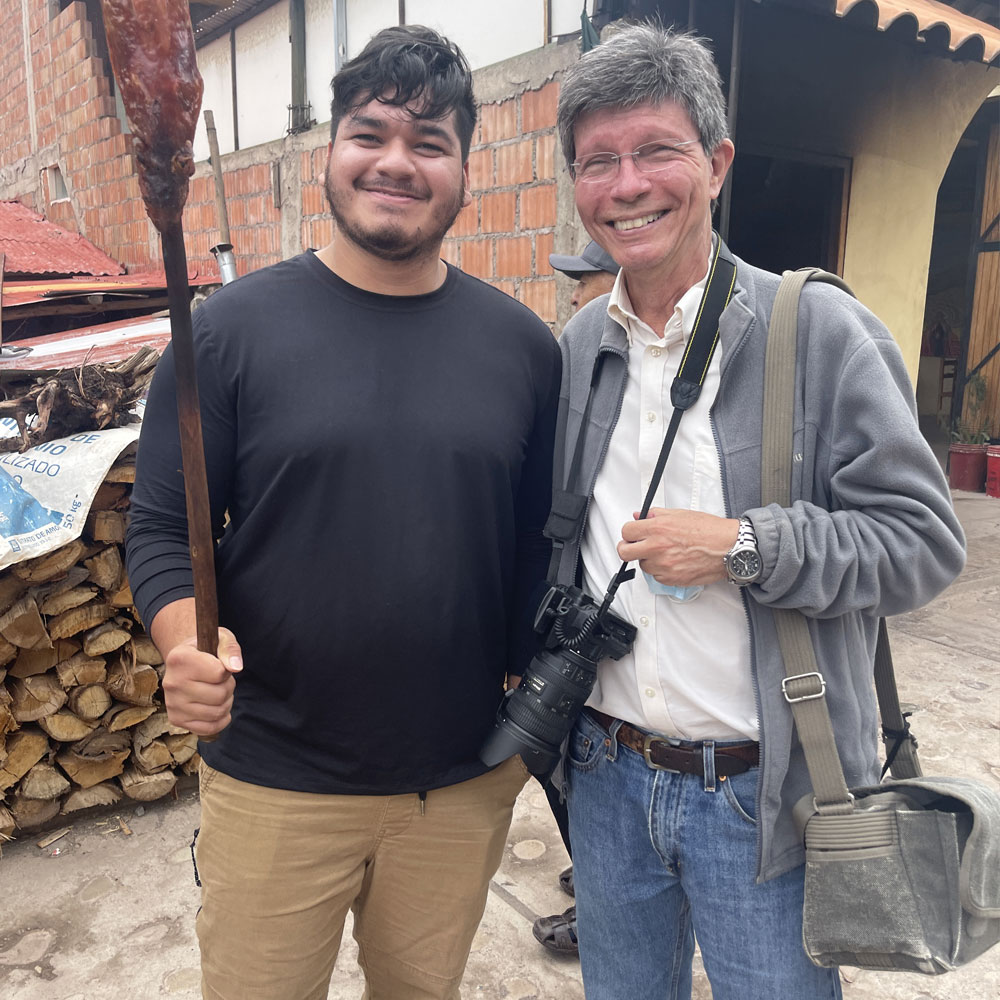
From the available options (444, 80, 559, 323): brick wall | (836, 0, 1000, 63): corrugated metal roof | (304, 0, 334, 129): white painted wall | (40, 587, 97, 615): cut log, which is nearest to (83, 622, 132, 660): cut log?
(40, 587, 97, 615): cut log

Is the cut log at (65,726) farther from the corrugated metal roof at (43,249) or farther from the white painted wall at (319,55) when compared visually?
the corrugated metal roof at (43,249)

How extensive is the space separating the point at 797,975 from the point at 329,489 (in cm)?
113

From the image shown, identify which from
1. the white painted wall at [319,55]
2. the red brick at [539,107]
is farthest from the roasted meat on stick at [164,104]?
the white painted wall at [319,55]

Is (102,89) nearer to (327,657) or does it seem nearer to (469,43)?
(469,43)

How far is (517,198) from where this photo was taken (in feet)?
14.9

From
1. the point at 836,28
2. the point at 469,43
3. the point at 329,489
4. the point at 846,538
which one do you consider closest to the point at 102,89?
the point at 469,43

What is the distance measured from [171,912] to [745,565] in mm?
2319

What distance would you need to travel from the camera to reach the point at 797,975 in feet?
A: 4.57

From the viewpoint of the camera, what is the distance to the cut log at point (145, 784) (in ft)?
10.4

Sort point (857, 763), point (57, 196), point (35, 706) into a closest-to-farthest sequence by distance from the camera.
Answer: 1. point (857, 763)
2. point (35, 706)
3. point (57, 196)

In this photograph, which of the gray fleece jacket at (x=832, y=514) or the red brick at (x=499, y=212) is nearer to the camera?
the gray fleece jacket at (x=832, y=514)

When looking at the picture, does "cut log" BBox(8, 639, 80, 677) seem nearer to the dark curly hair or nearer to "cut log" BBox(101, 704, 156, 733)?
"cut log" BBox(101, 704, 156, 733)

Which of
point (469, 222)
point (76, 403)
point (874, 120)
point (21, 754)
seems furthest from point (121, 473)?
point (874, 120)

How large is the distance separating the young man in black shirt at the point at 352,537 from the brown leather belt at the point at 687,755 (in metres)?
0.33
